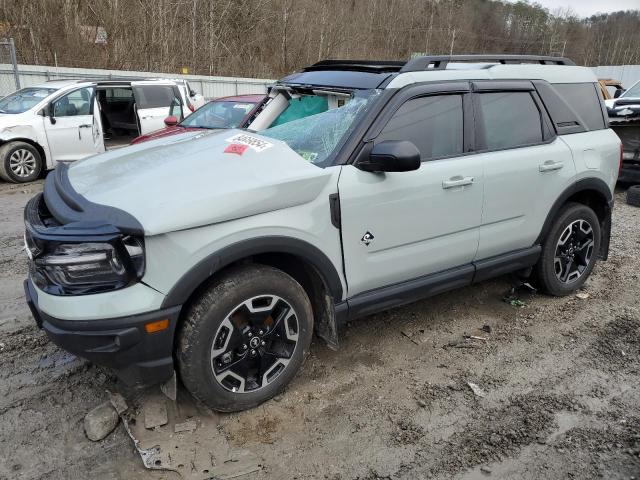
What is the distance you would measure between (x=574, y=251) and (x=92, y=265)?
3.94m

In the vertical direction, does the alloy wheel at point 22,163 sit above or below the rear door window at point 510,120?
below

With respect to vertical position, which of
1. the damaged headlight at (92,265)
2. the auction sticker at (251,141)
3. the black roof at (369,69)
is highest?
the black roof at (369,69)

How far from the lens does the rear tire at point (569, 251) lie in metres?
4.21

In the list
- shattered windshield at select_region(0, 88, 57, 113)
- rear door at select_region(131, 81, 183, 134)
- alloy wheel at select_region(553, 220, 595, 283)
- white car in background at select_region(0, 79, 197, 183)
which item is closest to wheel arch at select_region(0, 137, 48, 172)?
white car in background at select_region(0, 79, 197, 183)

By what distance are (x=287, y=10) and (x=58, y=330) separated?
107 feet

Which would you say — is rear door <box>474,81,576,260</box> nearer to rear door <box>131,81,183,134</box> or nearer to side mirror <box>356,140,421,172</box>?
side mirror <box>356,140,421,172</box>

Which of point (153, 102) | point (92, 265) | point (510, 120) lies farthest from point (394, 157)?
point (153, 102)

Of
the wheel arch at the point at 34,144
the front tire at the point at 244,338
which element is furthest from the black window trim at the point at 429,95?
the wheel arch at the point at 34,144

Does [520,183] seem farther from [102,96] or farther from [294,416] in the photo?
[102,96]

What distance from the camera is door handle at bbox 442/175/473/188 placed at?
131 inches

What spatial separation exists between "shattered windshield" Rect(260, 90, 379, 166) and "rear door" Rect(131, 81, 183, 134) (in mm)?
8441

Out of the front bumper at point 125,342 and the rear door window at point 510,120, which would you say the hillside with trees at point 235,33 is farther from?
the front bumper at point 125,342

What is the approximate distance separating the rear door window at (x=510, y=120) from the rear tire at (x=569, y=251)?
795mm

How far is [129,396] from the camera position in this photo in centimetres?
305
